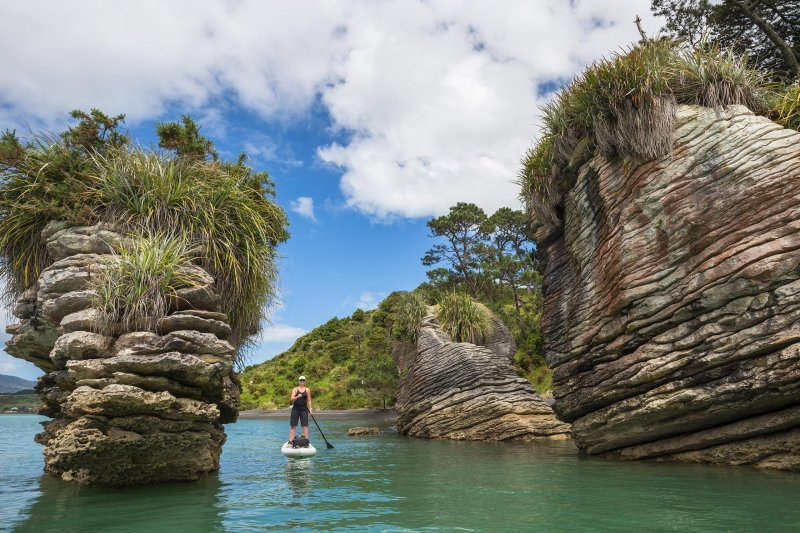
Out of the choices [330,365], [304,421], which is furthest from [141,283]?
[330,365]

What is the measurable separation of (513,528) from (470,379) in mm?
14994

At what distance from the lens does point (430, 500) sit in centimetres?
698

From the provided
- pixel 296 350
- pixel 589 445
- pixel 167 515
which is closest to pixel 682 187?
pixel 589 445

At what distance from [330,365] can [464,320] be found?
37.5 metres

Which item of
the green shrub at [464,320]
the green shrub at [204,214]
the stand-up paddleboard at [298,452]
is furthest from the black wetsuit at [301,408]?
the green shrub at [464,320]

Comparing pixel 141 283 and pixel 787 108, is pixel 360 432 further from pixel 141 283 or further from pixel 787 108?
pixel 787 108

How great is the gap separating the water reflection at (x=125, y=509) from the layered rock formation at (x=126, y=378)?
427 millimetres

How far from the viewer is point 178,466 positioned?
8477 mm

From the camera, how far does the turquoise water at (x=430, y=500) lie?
5.50 m

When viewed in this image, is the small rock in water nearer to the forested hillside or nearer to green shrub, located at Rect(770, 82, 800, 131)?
the forested hillside

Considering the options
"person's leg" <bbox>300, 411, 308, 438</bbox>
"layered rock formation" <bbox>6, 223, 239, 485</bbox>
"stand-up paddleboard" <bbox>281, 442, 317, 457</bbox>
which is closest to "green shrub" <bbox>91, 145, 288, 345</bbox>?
"layered rock formation" <bbox>6, 223, 239, 485</bbox>

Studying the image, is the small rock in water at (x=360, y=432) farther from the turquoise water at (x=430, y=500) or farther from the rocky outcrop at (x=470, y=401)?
the turquoise water at (x=430, y=500)

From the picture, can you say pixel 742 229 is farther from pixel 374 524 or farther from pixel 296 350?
pixel 296 350

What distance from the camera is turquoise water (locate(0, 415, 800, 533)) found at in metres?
5.50
